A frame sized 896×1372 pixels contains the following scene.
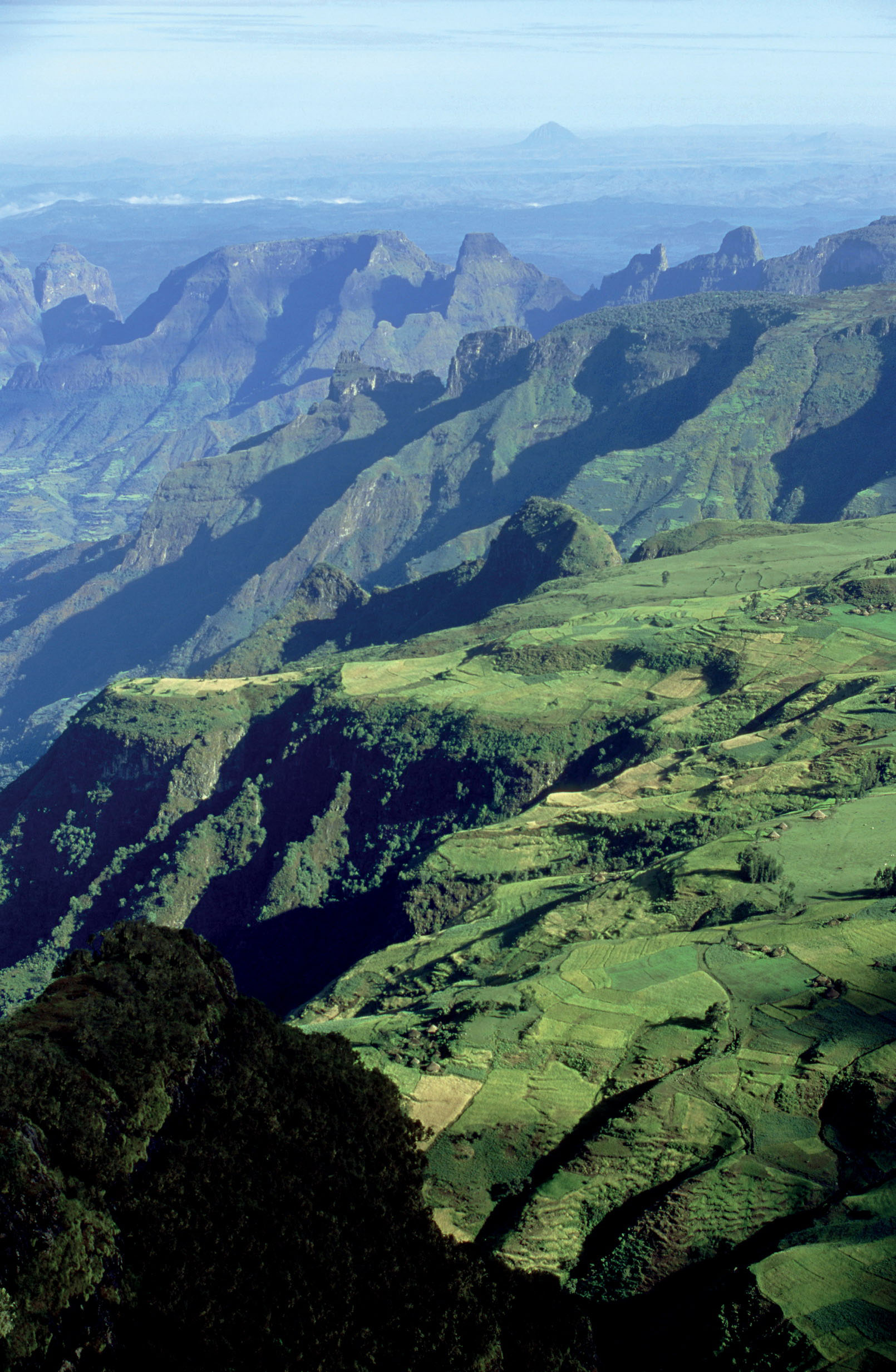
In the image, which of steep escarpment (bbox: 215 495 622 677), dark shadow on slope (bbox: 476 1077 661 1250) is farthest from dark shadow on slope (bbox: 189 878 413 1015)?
steep escarpment (bbox: 215 495 622 677)

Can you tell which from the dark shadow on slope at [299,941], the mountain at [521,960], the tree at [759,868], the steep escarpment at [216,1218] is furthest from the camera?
the dark shadow on slope at [299,941]

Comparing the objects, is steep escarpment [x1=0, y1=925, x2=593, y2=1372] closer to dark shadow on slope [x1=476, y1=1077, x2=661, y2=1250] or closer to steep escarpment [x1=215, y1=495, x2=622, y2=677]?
dark shadow on slope [x1=476, y1=1077, x2=661, y2=1250]

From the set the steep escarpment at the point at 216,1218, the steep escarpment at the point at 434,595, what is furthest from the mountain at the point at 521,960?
the steep escarpment at the point at 434,595

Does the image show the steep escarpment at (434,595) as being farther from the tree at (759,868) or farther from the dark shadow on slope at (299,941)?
the tree at (759,868)

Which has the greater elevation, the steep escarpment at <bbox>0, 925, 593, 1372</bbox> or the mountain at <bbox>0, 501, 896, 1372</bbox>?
the steep escarpment at <bbox>0, 925, 593, 1372</bbox>

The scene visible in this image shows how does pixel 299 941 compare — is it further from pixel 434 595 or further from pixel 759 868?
pixel 434 595
